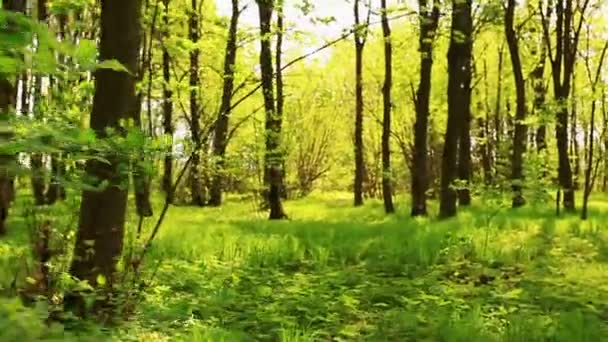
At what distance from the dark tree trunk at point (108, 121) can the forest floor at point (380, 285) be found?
532 mm

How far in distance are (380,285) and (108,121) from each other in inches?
120

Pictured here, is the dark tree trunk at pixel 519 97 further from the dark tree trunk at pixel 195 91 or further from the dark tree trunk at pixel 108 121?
the dark tree trunk at pixel 108 121

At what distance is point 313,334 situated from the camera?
4.20m

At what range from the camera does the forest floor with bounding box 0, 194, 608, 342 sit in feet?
14.1

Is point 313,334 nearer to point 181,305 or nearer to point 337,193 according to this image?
point 181,305

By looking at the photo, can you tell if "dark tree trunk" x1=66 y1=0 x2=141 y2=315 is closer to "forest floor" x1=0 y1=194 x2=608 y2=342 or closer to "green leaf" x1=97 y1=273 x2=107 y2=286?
"green leaf" x1=97 y1=273 x2=107 y2=286

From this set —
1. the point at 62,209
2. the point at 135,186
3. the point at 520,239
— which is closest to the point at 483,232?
the point at 520,239

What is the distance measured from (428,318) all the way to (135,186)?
2.59 m

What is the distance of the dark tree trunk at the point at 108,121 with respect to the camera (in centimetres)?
443

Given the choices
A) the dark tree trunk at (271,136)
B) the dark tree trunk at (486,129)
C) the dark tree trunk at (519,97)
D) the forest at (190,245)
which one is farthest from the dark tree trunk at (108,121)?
the dark tree trunk at (486,129)

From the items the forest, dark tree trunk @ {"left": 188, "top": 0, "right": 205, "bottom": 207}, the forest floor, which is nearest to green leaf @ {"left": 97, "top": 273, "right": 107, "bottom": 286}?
the forest

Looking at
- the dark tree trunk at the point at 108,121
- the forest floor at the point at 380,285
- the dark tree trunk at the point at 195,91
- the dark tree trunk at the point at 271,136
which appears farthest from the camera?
the dark tree trunk at the point at 195,91

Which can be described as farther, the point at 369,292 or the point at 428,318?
the point at 369,292

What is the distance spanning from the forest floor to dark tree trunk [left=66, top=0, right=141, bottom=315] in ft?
1.74
